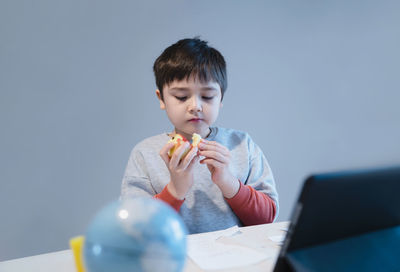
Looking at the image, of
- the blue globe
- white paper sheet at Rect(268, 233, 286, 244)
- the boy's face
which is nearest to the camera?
the blue globe

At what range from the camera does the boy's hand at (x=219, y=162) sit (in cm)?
100

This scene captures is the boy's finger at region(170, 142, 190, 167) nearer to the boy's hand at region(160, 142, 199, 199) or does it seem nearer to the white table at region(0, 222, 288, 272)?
the boy's hand at region(160, 142, 199, 199)

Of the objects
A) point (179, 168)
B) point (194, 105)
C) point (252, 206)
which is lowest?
point (252, 206)

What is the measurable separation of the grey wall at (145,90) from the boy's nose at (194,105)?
724 mm

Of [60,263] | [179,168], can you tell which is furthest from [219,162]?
[60,263]

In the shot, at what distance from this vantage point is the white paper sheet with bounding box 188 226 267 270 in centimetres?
68

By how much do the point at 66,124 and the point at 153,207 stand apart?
130 centimetres

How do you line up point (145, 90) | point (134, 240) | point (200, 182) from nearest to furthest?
point (134, 240) < point (200, 182) < point (145, 90)

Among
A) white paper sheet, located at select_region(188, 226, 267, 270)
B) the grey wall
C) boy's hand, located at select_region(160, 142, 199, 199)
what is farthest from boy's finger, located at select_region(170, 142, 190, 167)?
the grey wall

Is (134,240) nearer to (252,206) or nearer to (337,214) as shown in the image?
(337,214)

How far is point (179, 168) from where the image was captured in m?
0.99

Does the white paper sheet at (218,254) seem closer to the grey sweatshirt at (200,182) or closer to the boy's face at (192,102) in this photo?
the grey sweatshirt at (200,182)

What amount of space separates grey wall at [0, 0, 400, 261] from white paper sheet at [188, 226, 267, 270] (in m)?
1.01

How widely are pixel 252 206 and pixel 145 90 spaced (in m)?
0.94
